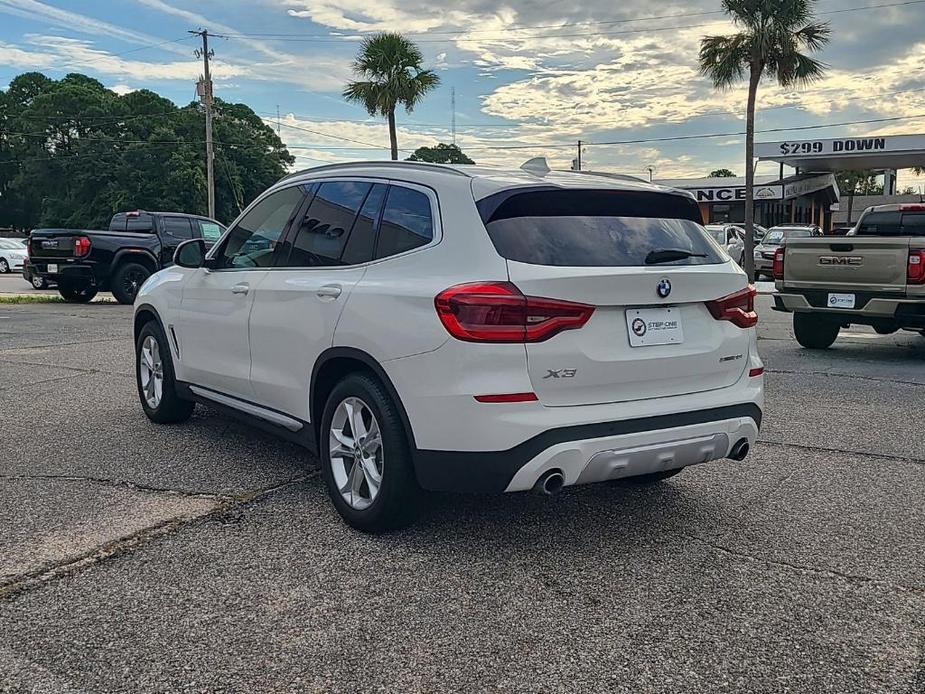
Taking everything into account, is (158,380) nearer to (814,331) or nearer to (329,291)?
(329,291)

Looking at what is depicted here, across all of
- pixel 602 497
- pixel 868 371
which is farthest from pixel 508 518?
pixel 868 371

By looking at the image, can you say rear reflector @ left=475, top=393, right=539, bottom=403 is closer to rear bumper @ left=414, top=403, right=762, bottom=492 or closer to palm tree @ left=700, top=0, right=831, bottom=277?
rear bumper @ left=414, top=403, right=762, bottom=492

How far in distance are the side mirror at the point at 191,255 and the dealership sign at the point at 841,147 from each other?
34315mm

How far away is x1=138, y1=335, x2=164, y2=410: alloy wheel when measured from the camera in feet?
20.6

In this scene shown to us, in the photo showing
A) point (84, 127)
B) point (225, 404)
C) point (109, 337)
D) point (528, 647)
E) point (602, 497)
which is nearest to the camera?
point (528, 647)

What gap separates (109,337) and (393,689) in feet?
33.0

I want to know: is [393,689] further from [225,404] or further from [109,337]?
[109,337]

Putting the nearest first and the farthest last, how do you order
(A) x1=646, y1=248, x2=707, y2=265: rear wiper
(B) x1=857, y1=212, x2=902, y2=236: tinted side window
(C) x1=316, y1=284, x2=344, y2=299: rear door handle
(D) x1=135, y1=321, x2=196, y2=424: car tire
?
(A) x1=646, y1=248, x2=707, y2=265: rear wiper
(C) x1=316, y1=284, x2=344, y2=299: rear door handle
(D) x1=135, y1=321, x2=196, y2=424: car tire
(B) x1=857, y1=212, x2=902, y2=236: tinted side window

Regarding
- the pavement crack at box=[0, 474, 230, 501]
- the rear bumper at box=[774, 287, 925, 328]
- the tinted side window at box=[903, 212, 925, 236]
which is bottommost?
the pavement crack at box=[0, 474, 230, 501]

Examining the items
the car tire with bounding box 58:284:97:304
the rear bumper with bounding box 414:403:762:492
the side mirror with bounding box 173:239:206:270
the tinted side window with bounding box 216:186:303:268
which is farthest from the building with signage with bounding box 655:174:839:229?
the rear bumper with bounding box 414:403:762:492

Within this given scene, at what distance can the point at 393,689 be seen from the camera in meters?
2.75

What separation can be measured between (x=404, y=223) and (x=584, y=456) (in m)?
1.39

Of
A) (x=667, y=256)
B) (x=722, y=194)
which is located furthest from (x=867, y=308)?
(x=722, y=194)

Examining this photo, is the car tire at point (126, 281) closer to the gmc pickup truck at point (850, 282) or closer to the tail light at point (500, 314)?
the gmc pickup truck at point (850, 282)
